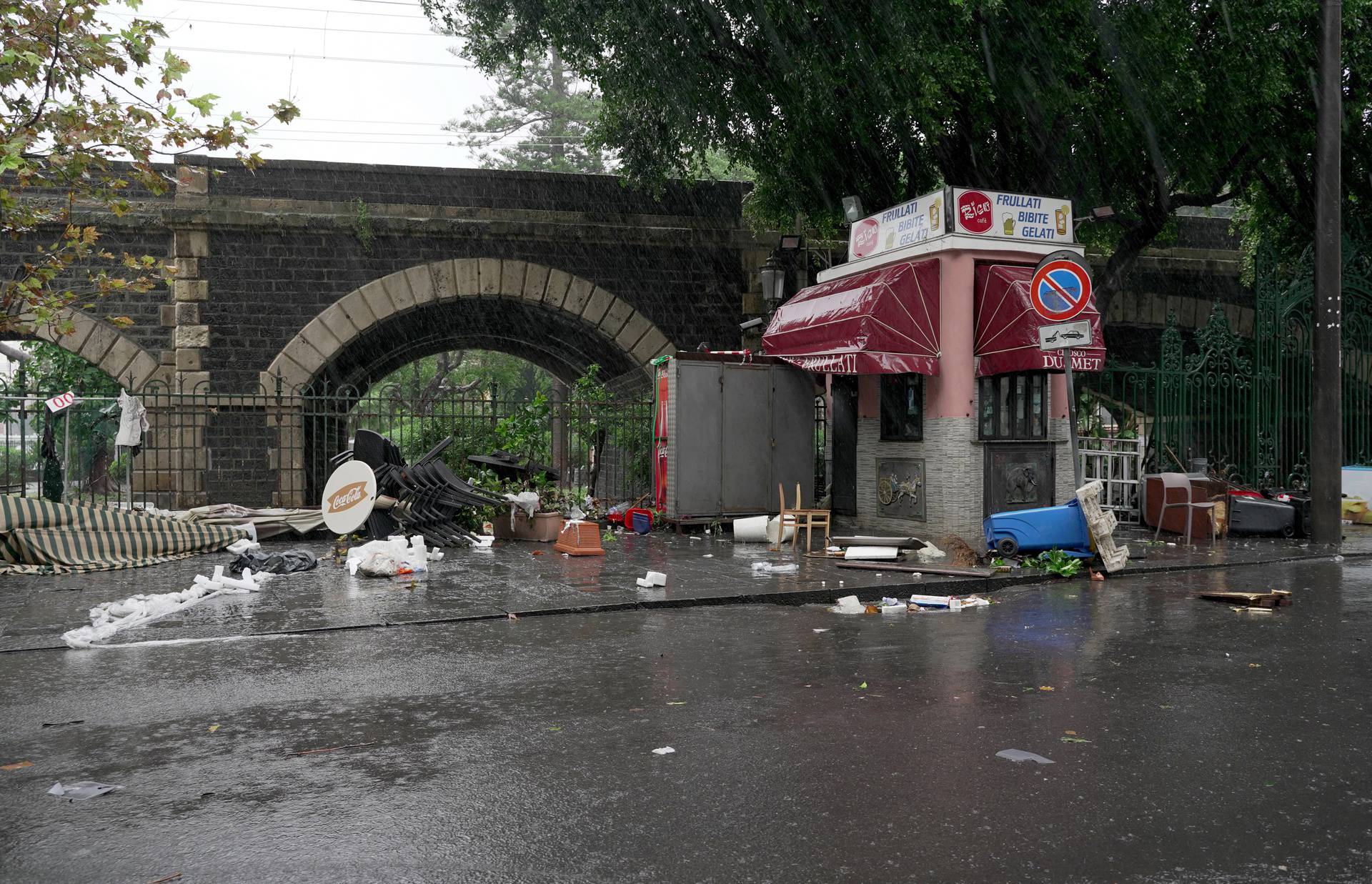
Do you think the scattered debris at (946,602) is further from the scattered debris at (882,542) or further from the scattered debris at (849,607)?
the scattered debris at (882,542)

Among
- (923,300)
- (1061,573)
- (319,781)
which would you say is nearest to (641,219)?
(923,300)

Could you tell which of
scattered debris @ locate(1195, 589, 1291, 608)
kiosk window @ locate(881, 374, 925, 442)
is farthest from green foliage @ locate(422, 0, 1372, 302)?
scattered debris @ locate(1195, 589, 1291, 608)

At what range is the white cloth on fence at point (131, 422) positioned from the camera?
48.5ft

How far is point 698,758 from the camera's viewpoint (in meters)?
4.50

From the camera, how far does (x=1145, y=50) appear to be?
14.0 m

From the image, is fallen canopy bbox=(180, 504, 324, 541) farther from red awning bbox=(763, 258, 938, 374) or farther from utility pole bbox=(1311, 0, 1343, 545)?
utility pole bbox=(1311, 0, 1343, 545)

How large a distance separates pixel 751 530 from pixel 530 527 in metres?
2.83

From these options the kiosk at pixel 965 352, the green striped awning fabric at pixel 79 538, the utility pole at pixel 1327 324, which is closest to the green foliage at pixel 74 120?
the green striped awning fabric at pixel 79 538

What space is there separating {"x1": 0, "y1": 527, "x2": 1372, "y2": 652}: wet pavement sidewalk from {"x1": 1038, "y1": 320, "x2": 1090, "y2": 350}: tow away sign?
2319 mm

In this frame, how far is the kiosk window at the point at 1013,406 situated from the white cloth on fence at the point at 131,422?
11.1 meters

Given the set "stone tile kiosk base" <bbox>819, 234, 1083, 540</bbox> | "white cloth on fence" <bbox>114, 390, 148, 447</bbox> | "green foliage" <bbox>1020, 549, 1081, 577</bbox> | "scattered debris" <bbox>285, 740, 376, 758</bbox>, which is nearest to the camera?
"scattered debris" <bbox>285, 740, 376, 758</bbox>

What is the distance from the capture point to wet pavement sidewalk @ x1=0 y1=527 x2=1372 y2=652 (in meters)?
7.83

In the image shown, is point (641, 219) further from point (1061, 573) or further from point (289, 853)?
point (289, 853)

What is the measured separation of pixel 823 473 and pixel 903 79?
227 inches
